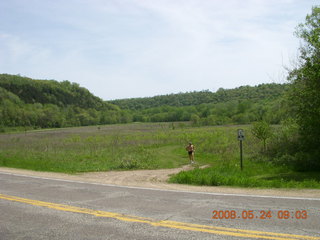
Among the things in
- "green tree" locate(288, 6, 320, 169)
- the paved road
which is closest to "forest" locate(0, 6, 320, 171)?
"green tree" locate(288, 6, 320, 169)

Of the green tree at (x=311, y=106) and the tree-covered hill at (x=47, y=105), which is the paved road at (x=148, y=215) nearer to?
the green tree at (x=311, y=106)

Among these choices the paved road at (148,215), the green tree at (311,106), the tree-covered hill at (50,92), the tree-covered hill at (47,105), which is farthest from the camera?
the tree-covered hill at (50,92)

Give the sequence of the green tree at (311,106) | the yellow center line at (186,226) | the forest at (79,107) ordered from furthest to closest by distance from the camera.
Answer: the forest at (79,107), the green tree at (311,106), the yellow center line at (186,226)

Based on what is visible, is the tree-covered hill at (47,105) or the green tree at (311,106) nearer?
the green tree at (311,106)

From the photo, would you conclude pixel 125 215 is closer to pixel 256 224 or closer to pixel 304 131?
pixel 256 224

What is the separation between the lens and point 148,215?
22.7 feet

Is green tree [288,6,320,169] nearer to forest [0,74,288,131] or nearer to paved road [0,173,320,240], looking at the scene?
paved road [0,173,320,240]

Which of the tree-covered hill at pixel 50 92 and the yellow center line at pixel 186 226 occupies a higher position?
the tree-covered hill at pixel 50 92

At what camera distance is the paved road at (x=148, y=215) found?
18.7 ft

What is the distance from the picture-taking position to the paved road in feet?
18.7
